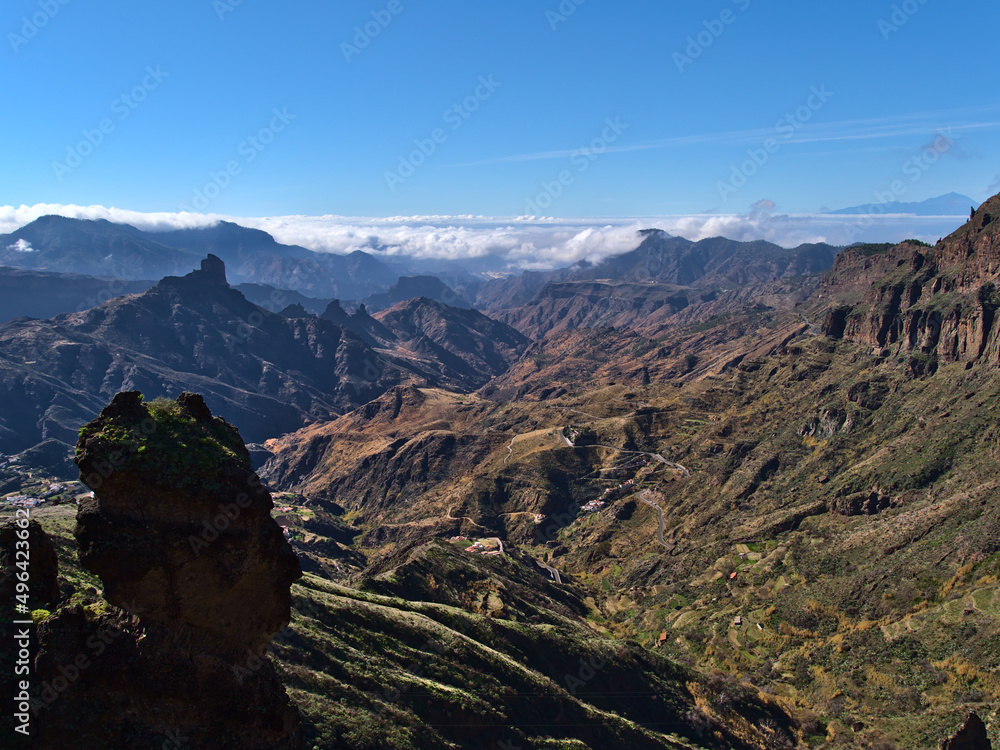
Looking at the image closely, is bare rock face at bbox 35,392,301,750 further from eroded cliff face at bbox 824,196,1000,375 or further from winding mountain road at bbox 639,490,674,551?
eroded cliff face at bbox 824,196,1000,375

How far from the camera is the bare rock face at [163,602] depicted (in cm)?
2664

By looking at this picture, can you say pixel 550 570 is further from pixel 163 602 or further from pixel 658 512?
pixel 163 602

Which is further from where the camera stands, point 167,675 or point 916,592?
point 916,592

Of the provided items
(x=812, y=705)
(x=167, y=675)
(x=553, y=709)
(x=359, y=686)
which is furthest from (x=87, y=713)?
(x=812, y=705)

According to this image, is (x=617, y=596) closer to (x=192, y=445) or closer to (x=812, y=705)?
(x=812, y=705)

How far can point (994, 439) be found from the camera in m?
120

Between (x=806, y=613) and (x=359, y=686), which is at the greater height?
(x=359, y=686)

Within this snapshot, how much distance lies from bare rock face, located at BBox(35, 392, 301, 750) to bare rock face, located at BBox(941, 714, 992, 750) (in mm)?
68945

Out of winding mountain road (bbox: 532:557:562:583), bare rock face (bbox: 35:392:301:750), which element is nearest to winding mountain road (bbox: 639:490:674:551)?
winding mountain road (bbox: 532:557:562:583)

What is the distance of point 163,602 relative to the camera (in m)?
28.2

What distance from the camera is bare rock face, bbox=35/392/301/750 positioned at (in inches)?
1049

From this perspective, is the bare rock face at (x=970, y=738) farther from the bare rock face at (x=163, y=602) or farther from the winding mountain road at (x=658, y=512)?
the winding mountain road at (x=658, y=512)

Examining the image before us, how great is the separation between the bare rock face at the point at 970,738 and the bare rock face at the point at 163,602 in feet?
226

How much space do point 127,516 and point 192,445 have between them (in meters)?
4.15
